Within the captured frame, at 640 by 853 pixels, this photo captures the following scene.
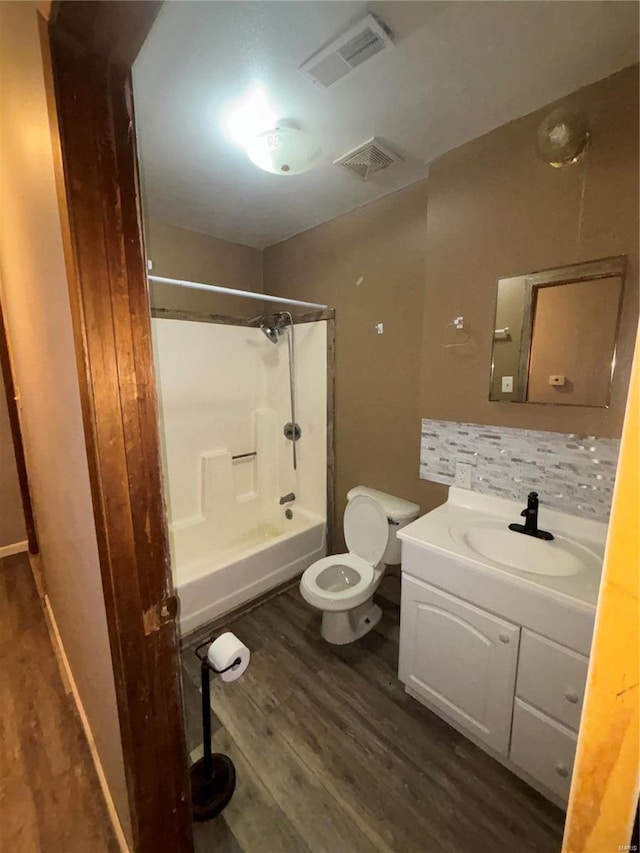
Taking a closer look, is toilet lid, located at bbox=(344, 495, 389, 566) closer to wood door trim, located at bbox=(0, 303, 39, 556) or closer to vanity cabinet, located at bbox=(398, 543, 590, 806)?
vanity cabinet, located at bbox=(398, 543, 590, 806)

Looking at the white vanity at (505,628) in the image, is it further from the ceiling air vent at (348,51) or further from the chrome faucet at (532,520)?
the ceiling air vent at (348,51)

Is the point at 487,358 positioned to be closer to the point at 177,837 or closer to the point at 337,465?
the point at 337,465

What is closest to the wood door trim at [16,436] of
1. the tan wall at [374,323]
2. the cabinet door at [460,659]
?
the tan wall at [374,323]

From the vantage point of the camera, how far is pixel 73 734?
148cm

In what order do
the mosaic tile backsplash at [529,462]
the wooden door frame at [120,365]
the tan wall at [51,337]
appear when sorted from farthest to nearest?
the mosaic tile backsplash at [529,462] < the tan wall at [51,337] < the wooden door frame at [120,365]

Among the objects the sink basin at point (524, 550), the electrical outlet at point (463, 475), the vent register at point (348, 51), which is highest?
the vent register at point (348, 51)

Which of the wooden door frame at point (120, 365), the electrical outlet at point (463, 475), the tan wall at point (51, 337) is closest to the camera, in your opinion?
the wooden door frame at point (120, 365)

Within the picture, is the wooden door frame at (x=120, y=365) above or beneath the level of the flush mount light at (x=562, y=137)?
beneath

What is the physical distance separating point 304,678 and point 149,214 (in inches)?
106

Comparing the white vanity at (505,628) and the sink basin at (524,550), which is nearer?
the white vanity at (505,628)

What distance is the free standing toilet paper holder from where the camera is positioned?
4.02 ft

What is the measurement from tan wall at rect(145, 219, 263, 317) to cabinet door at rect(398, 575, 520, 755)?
7.07 ft

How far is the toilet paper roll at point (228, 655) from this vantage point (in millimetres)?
1158

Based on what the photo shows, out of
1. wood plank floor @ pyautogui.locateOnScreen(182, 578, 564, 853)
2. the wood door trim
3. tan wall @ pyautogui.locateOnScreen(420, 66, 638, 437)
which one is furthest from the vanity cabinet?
the wood door trim
